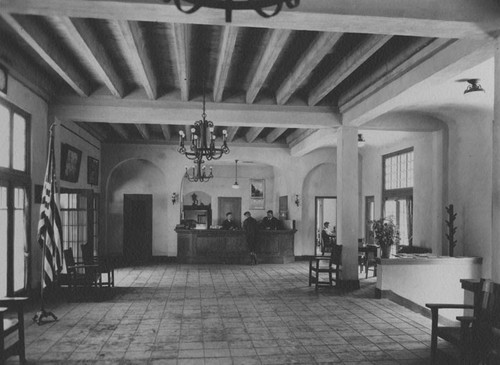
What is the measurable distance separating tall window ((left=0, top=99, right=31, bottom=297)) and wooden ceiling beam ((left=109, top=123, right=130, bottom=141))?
431 centimetres

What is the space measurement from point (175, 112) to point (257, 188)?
37.0 ft

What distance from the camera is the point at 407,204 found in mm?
12531

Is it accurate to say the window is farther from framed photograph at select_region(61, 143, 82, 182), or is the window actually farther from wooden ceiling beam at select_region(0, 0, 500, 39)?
wooden ceiling beam at select_region(0, 0, 500, 39)

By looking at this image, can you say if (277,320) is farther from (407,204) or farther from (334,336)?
(407,204)

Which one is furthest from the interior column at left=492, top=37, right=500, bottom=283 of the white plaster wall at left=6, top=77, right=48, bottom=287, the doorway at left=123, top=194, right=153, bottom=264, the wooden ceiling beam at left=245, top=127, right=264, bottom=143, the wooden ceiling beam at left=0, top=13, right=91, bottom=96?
the doorway at left=123, top=194, right=153, bottom=264

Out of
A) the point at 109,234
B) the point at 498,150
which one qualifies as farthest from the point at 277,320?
the point at 109,234

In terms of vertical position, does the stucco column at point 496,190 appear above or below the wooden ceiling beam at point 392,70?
below

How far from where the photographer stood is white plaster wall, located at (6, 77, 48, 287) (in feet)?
25.8

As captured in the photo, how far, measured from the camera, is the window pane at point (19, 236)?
7.48 m

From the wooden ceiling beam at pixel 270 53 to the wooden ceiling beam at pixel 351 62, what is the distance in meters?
1.07

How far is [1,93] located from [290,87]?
462 cm

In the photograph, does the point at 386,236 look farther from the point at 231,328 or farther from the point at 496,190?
the point at 496,190

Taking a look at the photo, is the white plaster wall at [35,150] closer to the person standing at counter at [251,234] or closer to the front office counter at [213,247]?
the front office counter at [213,247]

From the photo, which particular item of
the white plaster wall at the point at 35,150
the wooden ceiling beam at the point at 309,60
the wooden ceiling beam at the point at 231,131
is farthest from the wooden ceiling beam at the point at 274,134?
the white plaster wall at the point at 35,150
